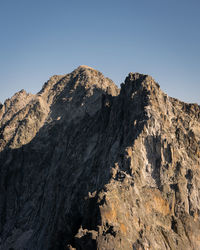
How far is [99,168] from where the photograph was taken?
80750mm

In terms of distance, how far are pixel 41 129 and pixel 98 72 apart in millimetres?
32759

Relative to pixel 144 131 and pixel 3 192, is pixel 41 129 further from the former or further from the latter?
pixel 144 131

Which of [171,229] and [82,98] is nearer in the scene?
[171,229]

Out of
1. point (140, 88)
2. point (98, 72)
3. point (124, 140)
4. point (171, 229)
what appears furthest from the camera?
point (98, 72)

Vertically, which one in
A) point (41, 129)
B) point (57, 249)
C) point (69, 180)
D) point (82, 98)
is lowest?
point (57, 249)

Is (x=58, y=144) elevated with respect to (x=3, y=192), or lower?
elevated

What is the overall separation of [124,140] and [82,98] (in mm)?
51001

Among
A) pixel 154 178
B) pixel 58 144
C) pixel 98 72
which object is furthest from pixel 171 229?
pixel 98 72

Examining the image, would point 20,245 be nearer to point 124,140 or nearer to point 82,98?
point 124,140

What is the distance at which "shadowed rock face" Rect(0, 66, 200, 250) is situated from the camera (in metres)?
55.8

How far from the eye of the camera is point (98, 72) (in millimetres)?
144500

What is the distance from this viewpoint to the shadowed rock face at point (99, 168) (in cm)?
5581

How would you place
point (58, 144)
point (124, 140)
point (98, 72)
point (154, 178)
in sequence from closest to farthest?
point (154, 178) < point (124, 140) < point (58, 144) < point (98, 72)

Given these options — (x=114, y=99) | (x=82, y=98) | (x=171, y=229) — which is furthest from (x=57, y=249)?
(x=82, y=98)
